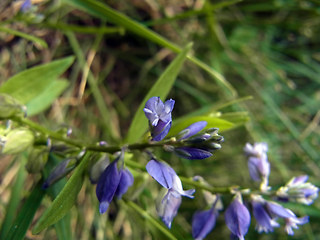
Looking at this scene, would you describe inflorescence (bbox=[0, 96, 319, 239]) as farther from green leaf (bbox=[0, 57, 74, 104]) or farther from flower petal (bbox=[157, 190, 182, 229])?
green leaf (bbox=[0, 57, 74, 104])

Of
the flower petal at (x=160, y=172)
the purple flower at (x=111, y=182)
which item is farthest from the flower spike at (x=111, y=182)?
the flower petal at (x=160, y=172)

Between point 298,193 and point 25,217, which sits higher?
point 298,193

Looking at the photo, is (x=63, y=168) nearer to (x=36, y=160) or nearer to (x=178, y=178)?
(x=36, y=160)

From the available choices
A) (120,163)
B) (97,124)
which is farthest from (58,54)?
(120,163)

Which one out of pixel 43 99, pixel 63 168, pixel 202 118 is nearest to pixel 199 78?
pixel 43 99

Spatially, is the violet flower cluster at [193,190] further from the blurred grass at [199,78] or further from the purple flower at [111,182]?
the blurred grass at [199,78]

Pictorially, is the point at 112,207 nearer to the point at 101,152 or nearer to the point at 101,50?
the point at 101,50
